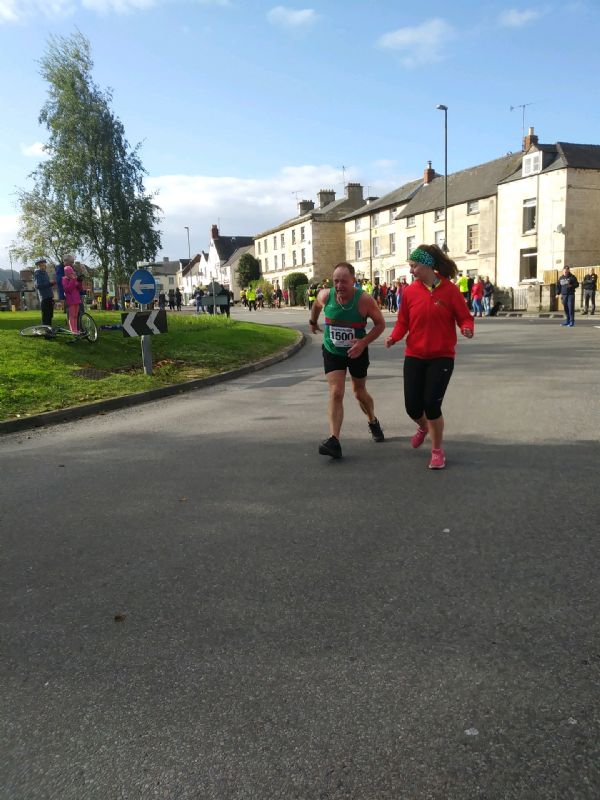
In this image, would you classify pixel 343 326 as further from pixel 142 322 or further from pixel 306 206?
pixel 306 206

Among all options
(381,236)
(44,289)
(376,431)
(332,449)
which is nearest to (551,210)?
(381,236)

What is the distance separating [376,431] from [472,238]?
139ft

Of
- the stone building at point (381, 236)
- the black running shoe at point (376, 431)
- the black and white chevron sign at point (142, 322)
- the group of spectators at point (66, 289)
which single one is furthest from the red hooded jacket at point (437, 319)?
the stone building at point (381, 236)

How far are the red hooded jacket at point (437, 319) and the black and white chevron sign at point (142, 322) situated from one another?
6964mm

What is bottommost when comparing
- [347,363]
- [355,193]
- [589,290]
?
[347,363]

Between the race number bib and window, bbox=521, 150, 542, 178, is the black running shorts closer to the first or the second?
the race number bib

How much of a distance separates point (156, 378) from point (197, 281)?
107684 mm

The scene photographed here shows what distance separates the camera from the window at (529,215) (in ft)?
130

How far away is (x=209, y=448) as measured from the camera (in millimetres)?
6590

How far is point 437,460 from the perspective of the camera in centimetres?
539

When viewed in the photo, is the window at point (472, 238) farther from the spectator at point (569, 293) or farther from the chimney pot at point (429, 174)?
the spectator at point (569, 293)

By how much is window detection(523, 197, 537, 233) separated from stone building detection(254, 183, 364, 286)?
26.9 metres

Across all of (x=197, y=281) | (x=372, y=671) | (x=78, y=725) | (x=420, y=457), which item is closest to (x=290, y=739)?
(x=372, y=671)

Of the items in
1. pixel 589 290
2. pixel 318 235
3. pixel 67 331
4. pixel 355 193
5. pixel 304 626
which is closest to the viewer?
pixel 304 626
